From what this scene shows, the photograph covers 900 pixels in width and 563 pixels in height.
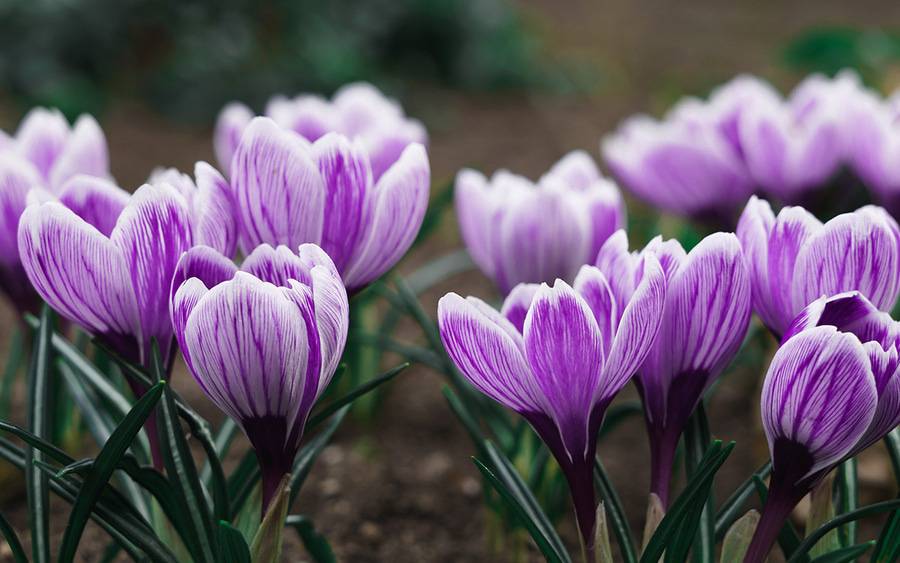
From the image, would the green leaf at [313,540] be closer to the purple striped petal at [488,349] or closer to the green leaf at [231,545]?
the green leaf at [231,545]

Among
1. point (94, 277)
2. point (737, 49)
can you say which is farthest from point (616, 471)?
point (737, 49)

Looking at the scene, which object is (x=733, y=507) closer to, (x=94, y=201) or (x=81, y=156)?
(x=94, y=201)

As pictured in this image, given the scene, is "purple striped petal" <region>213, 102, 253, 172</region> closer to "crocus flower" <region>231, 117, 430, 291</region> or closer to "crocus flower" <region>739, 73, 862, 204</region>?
"crocus flower" <region>231, 117, 430, 291</region>

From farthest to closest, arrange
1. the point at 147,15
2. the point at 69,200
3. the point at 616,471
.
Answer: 1. the point at 147,15
2. the point at 616,471
3. the point at 69,200

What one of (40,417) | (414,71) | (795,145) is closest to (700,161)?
(795,145)

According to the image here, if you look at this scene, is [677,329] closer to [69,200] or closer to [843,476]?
[843,476]

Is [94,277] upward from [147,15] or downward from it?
downward

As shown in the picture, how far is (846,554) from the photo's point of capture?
86 centimetres

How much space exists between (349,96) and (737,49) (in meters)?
5.47

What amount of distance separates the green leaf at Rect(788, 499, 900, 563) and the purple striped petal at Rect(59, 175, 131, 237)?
2.49ft

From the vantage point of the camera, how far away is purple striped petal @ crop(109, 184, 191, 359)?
0.89m

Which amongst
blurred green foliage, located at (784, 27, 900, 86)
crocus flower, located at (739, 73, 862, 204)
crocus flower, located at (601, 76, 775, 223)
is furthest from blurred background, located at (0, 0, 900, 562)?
crocus flower, located at (739, 73, 862, 204)

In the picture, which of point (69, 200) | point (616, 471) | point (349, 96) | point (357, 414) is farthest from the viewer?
point (357, 414)

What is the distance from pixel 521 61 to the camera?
5301 mm
